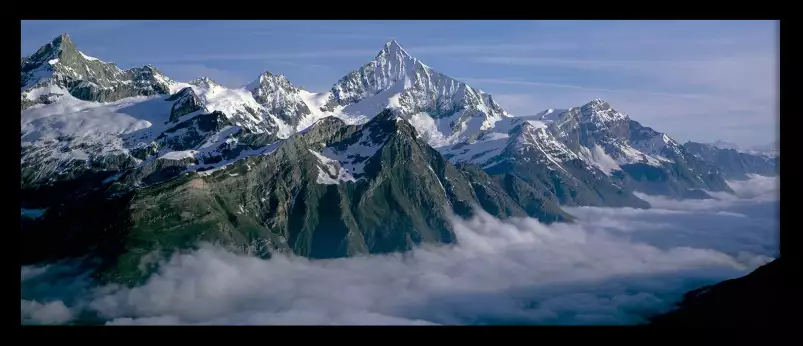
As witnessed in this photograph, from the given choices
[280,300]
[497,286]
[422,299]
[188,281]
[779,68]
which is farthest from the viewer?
[497,286]

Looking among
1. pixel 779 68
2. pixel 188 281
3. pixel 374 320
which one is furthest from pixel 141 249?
pixel 779 68

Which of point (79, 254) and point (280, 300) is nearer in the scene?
point (79, 254)

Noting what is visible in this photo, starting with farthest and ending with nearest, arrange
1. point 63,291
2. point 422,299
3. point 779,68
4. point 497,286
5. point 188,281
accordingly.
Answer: point 497,286
point 422,299
point 188,281
point 63,291
point 779,68
